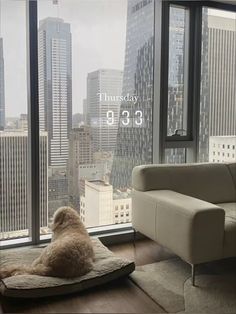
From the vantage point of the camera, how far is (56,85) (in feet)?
10.6

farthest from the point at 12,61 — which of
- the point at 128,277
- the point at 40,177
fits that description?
the point at 128,277

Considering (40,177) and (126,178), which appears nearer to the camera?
(40,177)

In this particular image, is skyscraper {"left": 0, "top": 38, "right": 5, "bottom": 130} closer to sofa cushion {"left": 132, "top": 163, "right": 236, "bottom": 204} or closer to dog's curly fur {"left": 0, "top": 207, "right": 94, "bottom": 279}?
dog's curly fur {"left": 0, "top": 207, "right": 94, "bottom": 279}

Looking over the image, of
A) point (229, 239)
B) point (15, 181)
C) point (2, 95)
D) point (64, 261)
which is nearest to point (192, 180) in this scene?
point (229, 239)

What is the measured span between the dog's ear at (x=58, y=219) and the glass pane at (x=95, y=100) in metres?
0.39

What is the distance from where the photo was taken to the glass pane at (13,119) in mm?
3031

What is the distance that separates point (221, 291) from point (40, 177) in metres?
1.77

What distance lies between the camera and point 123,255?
3.10 m

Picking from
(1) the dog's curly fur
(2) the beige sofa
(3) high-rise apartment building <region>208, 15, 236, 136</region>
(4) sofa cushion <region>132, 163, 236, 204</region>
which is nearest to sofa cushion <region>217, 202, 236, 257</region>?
(2) the beige sofa

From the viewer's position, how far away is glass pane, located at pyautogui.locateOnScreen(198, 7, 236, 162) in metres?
3.80

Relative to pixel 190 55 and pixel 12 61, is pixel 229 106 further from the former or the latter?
pixel 12 61

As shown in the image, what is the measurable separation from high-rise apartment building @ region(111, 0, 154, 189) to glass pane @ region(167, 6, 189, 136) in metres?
0.22

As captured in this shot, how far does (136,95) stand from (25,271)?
1993 millimetres

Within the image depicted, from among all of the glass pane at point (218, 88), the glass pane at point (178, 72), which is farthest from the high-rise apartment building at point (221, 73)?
the glass pane at point (178, 72)
